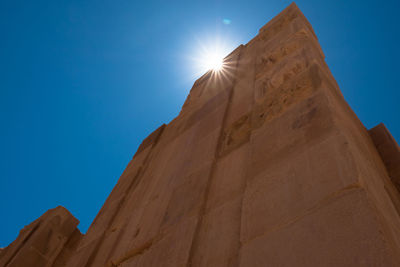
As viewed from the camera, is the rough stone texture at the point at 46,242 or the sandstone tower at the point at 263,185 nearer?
the sandstone tower at the point at 263,185

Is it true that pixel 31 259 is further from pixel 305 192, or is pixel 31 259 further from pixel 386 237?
pixel 386 237

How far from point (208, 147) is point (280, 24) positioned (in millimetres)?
2665

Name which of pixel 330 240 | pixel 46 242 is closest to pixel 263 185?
pixel 330 240

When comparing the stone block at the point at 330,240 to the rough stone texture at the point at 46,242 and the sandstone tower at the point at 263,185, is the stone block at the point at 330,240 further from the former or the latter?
the rough stone texture at the point at 46,242

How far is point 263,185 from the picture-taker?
2.32 meters

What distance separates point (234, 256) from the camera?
214 cm

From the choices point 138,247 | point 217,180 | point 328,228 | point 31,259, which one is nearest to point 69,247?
point 31,259

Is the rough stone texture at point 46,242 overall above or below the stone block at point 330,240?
above

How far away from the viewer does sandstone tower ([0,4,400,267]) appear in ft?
5.67

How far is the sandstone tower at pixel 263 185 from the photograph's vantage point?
1729mm

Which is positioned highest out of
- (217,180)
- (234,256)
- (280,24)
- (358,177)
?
(280,24)

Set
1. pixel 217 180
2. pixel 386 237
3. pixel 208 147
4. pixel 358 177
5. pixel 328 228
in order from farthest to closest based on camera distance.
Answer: pixel 208 147
pixel 217 180
pixel 358 177
pixel 328 228
pixel 386 237

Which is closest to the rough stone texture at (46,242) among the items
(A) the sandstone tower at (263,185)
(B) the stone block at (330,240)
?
(A) the sandstone tower at (263,185)

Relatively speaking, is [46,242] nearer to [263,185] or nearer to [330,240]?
[263,185]
